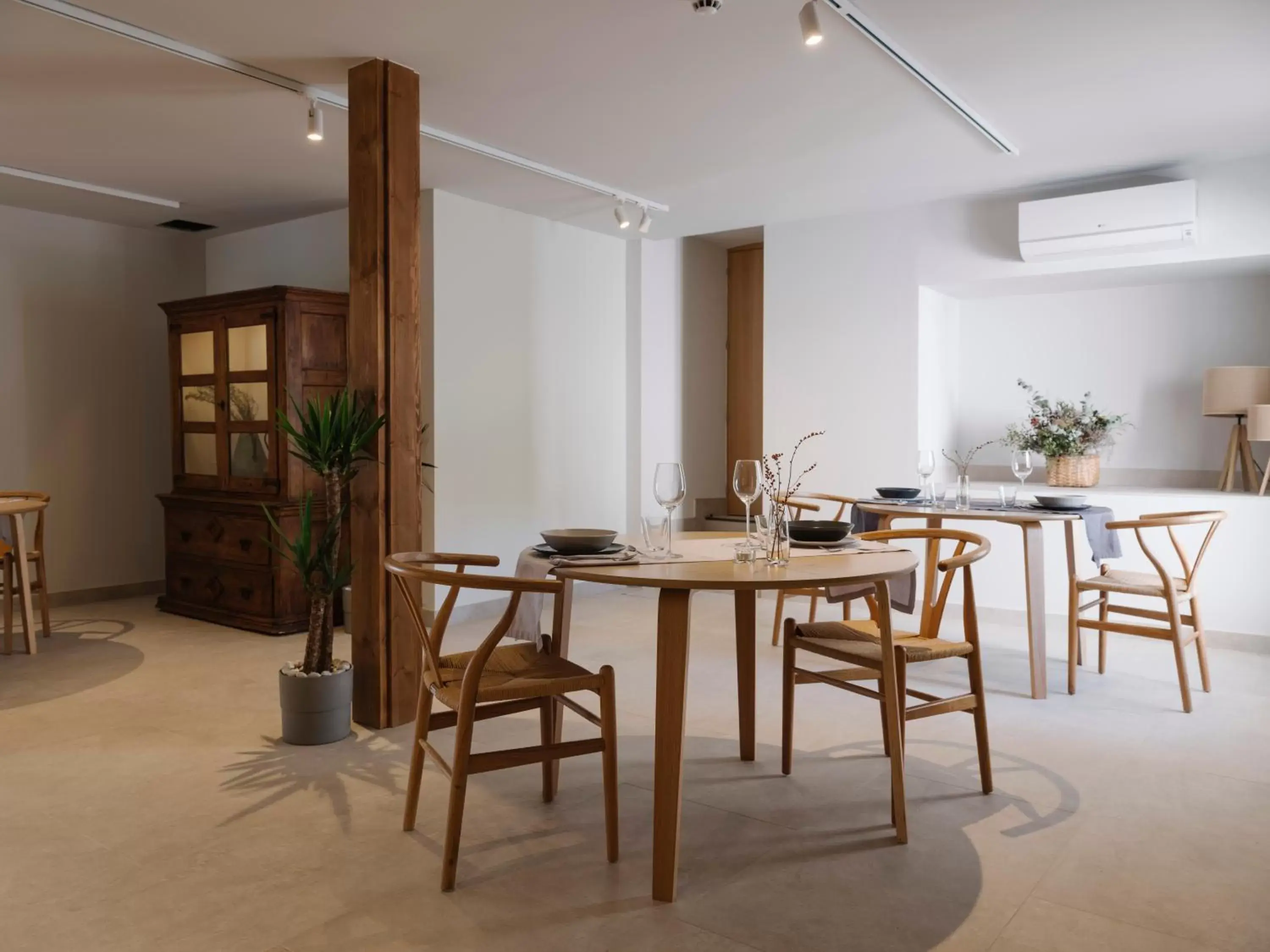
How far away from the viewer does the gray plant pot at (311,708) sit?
3225mm

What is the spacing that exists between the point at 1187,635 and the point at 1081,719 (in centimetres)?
82

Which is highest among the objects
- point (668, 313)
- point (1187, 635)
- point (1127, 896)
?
→ point (668, 313)

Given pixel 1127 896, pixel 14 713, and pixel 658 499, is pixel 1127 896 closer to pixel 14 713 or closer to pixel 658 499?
pixel 658 499

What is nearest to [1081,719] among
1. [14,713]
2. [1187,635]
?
[1187,635]

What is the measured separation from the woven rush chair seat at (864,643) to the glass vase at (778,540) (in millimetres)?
347

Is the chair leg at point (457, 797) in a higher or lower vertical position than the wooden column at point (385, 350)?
lower

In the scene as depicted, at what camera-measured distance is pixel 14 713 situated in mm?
3602

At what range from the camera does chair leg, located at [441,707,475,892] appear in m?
2.19

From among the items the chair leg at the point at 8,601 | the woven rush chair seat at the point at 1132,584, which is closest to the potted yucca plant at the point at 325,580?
the chair leg at the point at 8,601

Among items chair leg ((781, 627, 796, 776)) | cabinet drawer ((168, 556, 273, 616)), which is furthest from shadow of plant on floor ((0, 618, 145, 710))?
chair leg ((781, 627, 796, 776))

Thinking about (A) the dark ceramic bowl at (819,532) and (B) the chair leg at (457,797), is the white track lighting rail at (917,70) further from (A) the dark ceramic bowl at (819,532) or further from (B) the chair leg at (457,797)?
(B) the chair leg at (457,797)

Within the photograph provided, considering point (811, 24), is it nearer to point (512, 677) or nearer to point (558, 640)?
point (558, 640)

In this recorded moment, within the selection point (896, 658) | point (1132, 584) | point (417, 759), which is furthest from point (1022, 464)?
point (417, 759)

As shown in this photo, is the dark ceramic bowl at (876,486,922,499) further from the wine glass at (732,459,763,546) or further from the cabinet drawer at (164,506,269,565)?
the cabinet drawer at (164,506,269,565)
